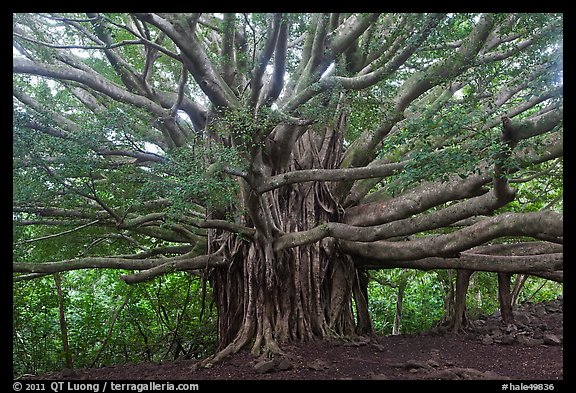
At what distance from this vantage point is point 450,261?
6.02 metres

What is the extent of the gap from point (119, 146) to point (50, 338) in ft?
17.6

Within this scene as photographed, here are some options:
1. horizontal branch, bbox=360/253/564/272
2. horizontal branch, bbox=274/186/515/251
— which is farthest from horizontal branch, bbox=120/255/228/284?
horizontal branch, bbox=360/253/564/272

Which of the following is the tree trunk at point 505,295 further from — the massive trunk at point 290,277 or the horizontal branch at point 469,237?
the horizontal branch at point 469,237

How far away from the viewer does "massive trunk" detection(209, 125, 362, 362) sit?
5.93m

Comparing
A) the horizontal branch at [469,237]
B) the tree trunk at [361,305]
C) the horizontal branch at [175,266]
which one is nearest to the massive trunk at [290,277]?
the tree trunk at [361,305]

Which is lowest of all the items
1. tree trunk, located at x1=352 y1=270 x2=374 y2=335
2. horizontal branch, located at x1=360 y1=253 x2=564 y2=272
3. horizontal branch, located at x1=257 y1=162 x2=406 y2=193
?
tree trunk, located at x1=352 y1=270 x2=374 y2=335

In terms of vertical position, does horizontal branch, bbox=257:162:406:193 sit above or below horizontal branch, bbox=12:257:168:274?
above

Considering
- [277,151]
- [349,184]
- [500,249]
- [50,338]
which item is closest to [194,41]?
[277,151]

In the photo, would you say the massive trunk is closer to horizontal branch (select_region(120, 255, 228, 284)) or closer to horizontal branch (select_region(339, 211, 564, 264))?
horizontal branch (select_region(120, 255, 228, 284))

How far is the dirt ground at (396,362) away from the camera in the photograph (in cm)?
480

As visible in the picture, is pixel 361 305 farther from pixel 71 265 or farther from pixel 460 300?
pixel 71 265

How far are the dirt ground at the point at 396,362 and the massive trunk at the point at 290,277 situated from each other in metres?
0.32

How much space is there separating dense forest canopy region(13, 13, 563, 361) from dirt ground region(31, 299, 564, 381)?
0.42 metres
